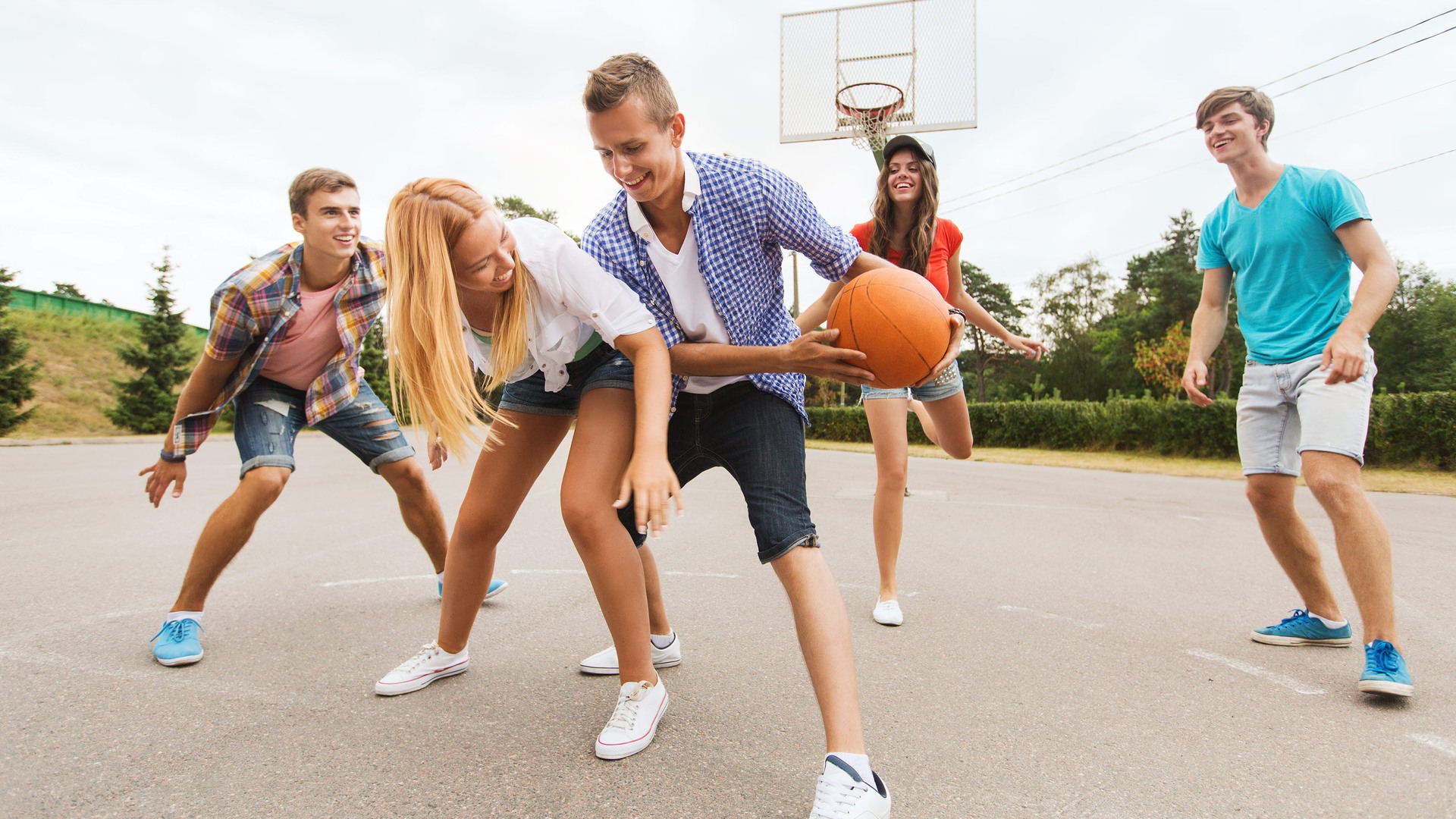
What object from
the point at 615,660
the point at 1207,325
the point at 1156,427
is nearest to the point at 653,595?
the point at 615,660

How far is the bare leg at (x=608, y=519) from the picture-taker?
2.44m

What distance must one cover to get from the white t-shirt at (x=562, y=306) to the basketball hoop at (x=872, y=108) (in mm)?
14813

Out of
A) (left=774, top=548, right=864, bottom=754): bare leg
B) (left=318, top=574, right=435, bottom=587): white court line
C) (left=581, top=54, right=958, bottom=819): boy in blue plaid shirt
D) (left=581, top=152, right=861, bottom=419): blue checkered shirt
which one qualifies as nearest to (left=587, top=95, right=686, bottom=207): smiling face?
(left=581, top=54, right=958, bottom=819): boy in blue plaid shirt

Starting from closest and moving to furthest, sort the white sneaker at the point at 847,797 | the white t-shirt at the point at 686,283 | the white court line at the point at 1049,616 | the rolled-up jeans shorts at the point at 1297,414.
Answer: the white sneaker at the point at 847,797
the white t-shirt at the point at 686,283
the rolled-up jeans shorts at the point at 1297,414
the white court line at the point at 1049,616

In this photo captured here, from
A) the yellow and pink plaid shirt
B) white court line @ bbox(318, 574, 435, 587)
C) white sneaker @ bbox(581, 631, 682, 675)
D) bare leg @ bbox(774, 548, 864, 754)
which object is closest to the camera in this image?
Answer: bare leg @ bbox(774, 548, 864, 754)

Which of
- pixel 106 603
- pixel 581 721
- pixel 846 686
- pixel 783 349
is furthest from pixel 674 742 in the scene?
pixel 106 603

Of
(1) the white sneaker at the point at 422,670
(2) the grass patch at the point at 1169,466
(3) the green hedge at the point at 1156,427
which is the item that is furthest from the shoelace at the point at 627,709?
(3) the green hedge at the point at 1156,427

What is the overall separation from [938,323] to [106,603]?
4.46m

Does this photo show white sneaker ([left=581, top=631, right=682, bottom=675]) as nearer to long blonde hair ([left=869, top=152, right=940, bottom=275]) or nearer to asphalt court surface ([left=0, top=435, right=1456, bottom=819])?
asphalt court surface ([left=0, top=435, right=1456, bottom=819])

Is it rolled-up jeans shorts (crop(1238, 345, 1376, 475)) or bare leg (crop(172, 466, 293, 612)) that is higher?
rolled-up jeans shorts (crop(1238, 345, 1376, 475))

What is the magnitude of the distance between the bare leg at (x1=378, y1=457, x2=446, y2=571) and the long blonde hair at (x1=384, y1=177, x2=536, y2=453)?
1.52 m

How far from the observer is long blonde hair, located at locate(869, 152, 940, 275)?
4059 millimetres

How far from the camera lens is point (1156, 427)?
64.3 feet

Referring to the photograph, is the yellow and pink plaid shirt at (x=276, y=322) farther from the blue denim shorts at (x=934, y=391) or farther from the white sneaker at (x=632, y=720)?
the blue denim shorts at (x=934, y=391)
